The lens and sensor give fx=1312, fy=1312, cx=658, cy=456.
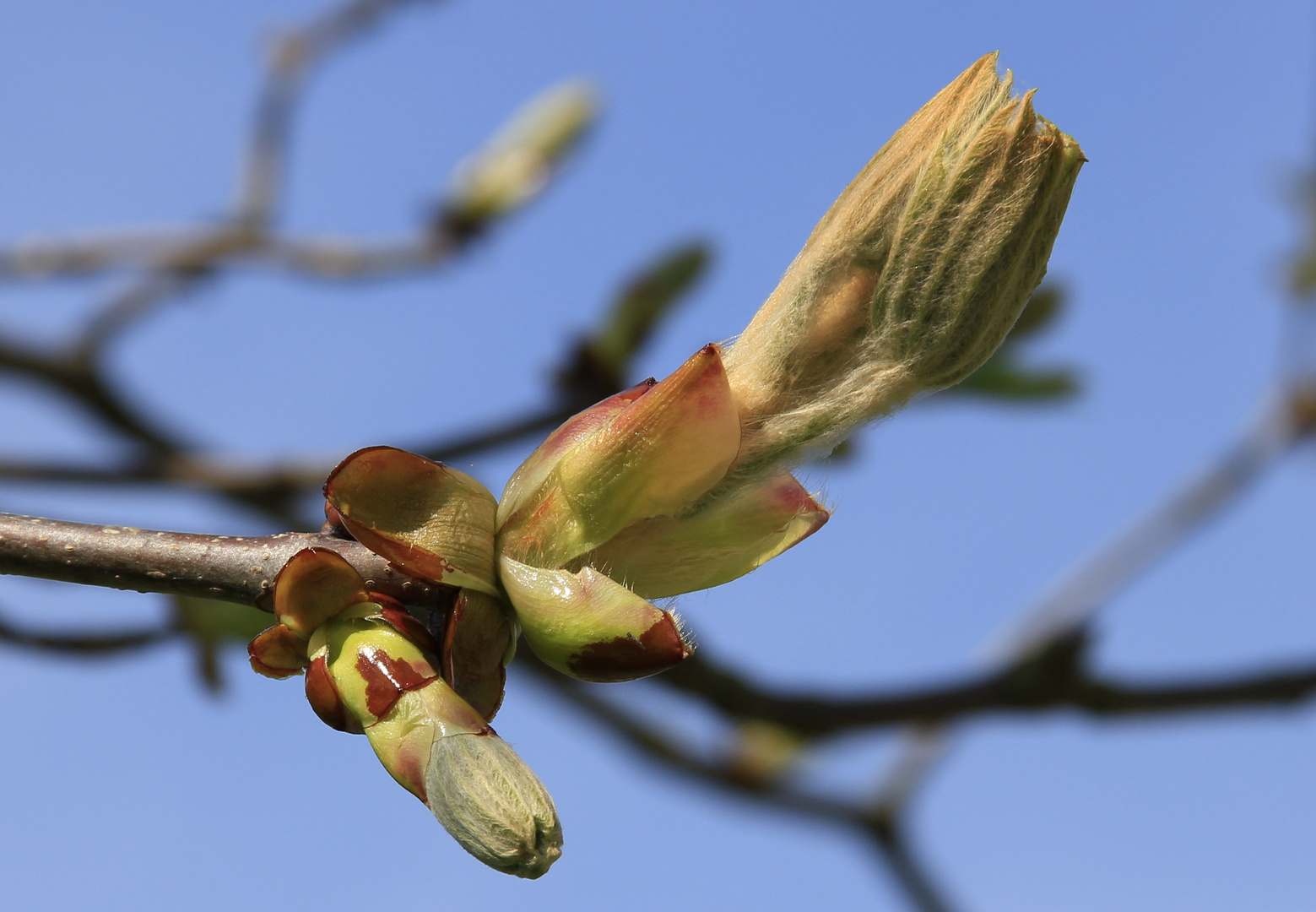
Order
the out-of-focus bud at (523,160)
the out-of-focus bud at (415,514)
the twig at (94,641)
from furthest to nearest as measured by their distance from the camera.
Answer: the out-of-focus bud at (523,160), the twig at (94,641), the out-of-focus bud at (415,514)

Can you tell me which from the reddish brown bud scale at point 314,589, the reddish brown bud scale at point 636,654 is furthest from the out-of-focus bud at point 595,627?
the reddish brown bud scale at point 314,589

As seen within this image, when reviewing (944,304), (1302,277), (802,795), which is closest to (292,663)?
(944,304)

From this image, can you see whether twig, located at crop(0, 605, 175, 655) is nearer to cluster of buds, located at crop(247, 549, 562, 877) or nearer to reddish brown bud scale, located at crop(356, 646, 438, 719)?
cluster of buds, located at crop(247, 549, 562, 877)

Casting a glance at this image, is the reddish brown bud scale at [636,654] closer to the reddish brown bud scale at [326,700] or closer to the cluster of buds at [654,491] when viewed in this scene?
the cluster of buds at [654,491]

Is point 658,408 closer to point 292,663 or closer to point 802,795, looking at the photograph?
point 292,663

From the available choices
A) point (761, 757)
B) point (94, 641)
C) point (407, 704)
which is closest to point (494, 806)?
point (407, 704)

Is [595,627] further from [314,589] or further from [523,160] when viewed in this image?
[523,160]
